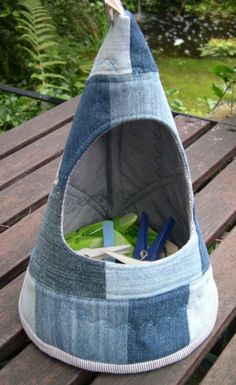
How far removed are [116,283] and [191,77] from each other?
351 cm

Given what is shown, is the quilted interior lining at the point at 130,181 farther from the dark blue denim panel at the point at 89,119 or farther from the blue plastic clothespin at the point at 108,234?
the dark blue denim panel at the point at 89,119

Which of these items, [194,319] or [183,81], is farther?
[183,81]

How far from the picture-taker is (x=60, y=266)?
1127 millimetres

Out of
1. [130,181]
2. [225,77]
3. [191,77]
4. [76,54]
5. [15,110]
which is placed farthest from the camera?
[191,77]

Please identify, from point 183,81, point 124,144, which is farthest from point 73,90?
point 124,144

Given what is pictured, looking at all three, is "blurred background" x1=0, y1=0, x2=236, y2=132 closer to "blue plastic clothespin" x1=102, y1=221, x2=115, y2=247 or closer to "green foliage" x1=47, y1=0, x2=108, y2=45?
"green foliage" x1=47, y1=0, x2=108, y2=45

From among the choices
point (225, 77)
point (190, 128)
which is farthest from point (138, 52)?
point (225, 77)

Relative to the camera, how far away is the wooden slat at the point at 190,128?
2.09m

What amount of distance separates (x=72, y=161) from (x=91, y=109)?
4.1 inches

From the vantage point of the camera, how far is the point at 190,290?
1150 mm

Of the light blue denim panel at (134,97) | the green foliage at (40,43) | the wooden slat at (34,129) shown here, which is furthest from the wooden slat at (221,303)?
the green foliage at (40,43)

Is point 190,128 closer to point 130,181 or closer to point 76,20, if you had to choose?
point 130,181

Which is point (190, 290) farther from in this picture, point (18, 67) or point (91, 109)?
point (18, 67)

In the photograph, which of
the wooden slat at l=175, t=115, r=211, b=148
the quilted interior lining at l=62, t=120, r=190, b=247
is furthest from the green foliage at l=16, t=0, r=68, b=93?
the quilted interior lining at l=62, t=120, r=190, b=247
